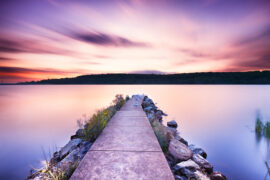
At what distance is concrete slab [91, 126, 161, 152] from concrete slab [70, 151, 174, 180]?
237 millimetres

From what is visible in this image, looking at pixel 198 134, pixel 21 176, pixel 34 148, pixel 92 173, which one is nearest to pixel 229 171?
pixel 198 134

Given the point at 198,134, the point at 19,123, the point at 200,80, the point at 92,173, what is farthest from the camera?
the point at 200,80

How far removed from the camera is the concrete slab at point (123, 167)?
2379mm

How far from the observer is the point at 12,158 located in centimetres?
629

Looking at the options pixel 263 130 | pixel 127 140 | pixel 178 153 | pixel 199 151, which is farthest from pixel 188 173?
pixel 263 130

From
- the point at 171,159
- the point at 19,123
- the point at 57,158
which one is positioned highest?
the point at 171,159

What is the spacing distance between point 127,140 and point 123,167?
1.16m

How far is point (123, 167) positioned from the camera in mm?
2604

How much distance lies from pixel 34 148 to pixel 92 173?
6400mm

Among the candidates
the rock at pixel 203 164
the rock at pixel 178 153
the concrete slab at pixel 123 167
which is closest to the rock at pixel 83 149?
the concrete slab at pixel 123 167

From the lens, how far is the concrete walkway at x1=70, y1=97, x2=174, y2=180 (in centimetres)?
241

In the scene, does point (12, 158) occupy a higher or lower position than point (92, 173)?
lower

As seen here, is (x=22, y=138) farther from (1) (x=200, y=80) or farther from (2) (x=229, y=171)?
(1) (x=200, y=80)

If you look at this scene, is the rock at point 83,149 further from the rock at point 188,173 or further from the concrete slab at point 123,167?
the rock at point 188,173
